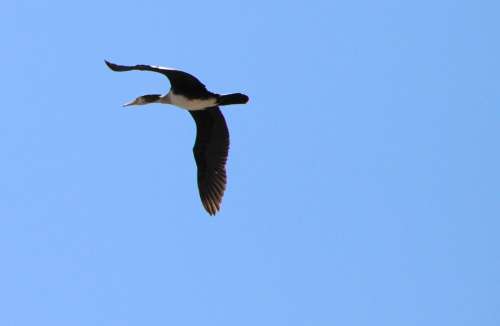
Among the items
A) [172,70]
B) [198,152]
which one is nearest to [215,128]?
[198,152]

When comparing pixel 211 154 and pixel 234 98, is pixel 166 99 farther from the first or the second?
pixel 211 154

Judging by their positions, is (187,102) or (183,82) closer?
(183,82)

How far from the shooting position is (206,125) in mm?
22250

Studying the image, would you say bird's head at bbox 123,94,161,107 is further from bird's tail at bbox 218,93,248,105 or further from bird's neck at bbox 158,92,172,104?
bird's tail at bbox 218,93,248,105

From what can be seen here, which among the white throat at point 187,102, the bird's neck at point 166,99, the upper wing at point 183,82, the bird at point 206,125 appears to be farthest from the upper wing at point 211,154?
the upper wing at point 183,82

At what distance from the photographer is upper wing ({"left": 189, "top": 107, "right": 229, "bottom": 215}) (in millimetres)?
22156

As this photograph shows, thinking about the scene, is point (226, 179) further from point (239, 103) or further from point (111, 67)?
point (111, 67)

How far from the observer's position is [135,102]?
22.7m

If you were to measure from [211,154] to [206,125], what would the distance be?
0.55m

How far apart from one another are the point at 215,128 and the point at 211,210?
148 cm

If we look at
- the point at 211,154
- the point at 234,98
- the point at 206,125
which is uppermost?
the point at 234,98

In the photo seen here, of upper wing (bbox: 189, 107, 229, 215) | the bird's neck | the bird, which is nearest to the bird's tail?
the bird

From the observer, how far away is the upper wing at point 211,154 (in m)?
22.2

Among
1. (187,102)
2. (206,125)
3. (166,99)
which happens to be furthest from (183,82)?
(206,125)
